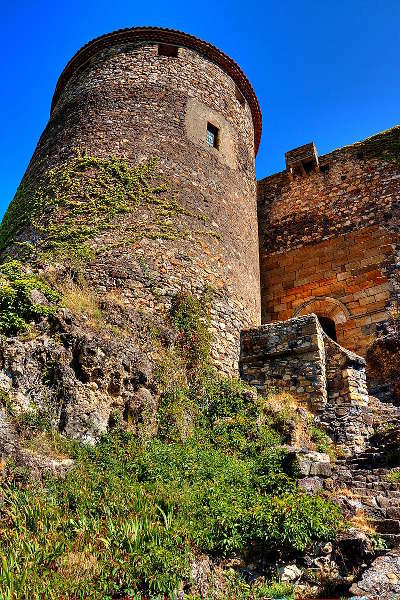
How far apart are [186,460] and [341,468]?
109 inches

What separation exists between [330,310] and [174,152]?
18.6 ft

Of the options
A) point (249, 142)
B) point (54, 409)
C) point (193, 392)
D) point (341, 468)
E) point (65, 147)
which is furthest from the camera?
point (249, 142)

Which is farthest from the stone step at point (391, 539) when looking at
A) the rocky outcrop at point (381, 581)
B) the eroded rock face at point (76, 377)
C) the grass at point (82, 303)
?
the grass at point (82, 303)

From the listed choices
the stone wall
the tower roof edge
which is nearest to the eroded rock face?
the stone wall

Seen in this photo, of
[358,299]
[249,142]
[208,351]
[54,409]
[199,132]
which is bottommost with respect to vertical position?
[54,409]

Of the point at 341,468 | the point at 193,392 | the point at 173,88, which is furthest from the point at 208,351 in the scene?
the point at 173,88

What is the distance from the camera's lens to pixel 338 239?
1346 centimetres

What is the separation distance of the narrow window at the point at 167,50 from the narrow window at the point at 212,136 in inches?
91.8

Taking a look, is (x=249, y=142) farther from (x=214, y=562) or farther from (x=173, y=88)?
(x=214, y=562)

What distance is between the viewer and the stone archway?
12188mm

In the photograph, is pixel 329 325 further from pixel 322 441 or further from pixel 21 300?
pixel 21 300

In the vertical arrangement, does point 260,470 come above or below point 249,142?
below

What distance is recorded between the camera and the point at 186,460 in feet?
20.3

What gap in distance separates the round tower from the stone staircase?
291cm
